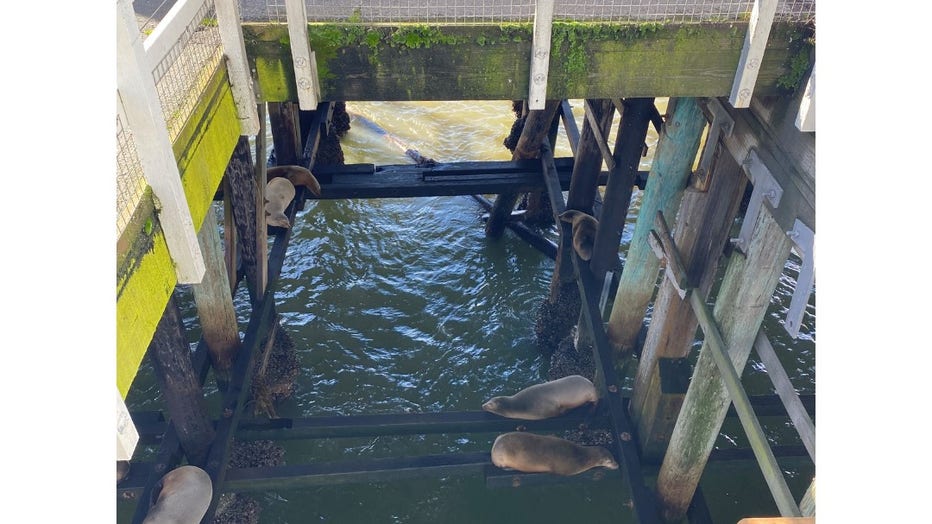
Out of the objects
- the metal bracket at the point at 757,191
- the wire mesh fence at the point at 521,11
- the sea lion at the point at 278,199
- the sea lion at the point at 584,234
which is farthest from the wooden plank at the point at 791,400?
the sea lion at the point at 278,199

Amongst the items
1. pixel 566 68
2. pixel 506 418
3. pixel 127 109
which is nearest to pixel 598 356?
pixel 506 418

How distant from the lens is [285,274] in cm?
1086

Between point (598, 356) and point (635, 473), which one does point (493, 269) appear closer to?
point (598, 356)

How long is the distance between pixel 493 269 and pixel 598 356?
4.07 meters

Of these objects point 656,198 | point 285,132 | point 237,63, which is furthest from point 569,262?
point 237,63

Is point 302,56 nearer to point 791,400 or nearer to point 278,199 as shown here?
point 791,400

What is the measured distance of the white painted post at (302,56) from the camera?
4.16 metres

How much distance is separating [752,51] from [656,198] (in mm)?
2078

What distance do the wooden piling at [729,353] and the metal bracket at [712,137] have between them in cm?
78

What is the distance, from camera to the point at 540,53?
441 cm

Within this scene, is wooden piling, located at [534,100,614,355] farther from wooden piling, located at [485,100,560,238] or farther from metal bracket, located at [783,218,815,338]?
metal bracket, located at [783,218,815,338]

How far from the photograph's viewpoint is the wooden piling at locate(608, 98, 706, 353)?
5.86m

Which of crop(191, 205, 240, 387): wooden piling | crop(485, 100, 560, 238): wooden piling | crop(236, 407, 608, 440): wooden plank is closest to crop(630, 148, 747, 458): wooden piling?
crop(236, 407, 608, 440): wooden plank

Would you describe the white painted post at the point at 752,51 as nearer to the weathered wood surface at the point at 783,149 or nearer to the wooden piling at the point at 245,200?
the weathered wood surface at the point at 783,149
